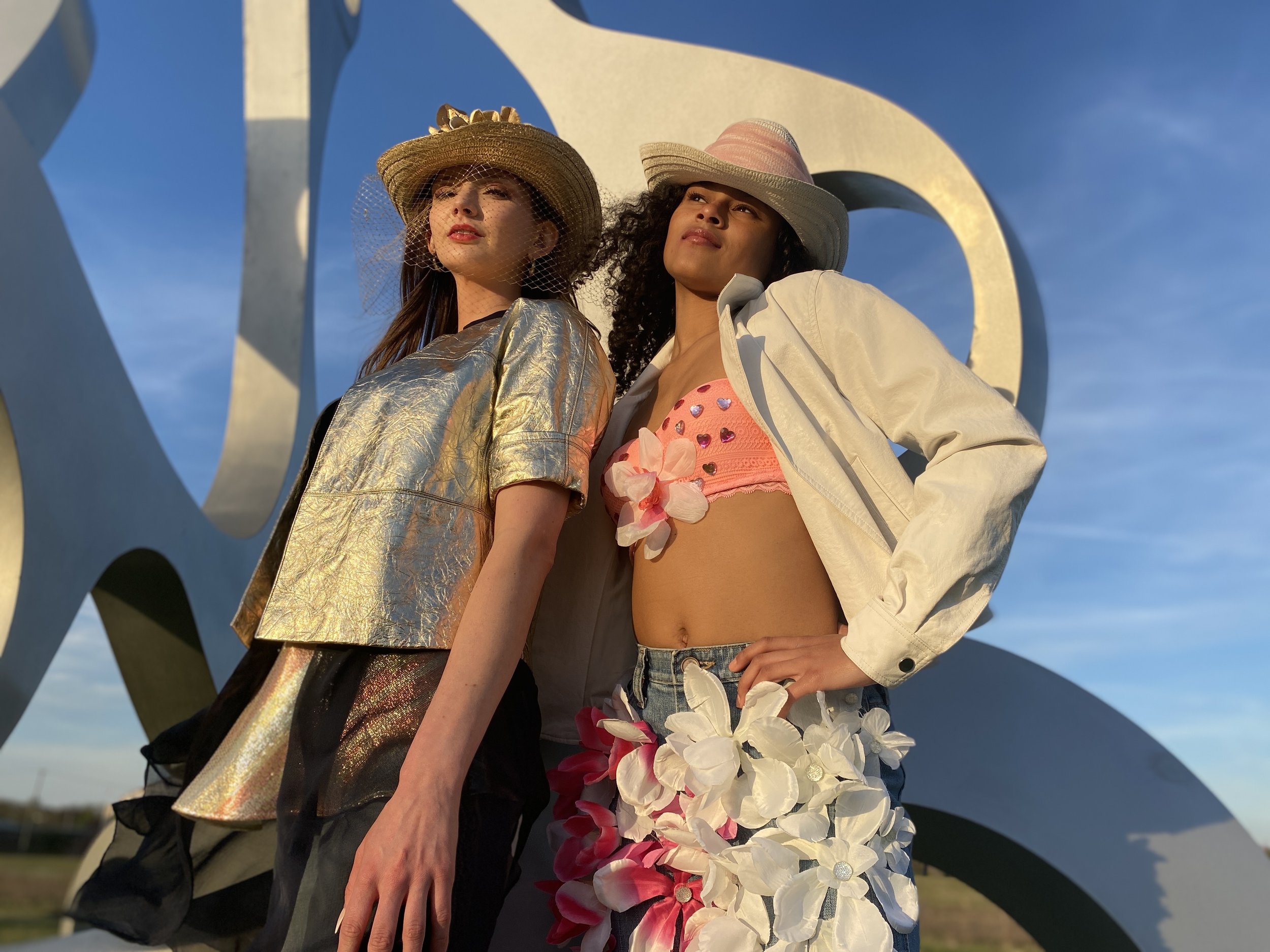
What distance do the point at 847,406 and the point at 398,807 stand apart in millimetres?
983

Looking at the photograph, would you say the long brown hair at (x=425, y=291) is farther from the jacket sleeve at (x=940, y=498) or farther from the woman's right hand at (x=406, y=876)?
the woman's right hand at (x=406, y=876)

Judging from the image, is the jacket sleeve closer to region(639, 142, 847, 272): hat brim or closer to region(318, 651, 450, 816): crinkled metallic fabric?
region(639, 142, 847, 272): hat brim

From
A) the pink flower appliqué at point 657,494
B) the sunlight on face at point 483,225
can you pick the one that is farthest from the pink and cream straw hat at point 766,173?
the pink flower appliqué at point 657,494

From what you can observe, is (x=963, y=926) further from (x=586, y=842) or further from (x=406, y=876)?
(x=406, y=876)

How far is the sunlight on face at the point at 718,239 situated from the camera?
2070 mm

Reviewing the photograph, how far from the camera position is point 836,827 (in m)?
1.47

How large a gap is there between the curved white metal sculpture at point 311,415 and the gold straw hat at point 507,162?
1371 mm

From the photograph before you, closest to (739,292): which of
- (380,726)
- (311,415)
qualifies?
(380,726)

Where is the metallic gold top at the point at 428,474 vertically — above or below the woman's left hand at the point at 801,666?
above

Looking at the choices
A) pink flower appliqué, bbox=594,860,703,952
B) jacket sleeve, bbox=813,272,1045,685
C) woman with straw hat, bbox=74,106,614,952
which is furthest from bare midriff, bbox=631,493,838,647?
pink flower appliqué, bbox=594,860,703,952

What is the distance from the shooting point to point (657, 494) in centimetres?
181

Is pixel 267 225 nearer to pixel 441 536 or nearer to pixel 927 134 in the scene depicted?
pixel 927 134

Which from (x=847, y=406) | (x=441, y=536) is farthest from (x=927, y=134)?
(x=441, y=536)

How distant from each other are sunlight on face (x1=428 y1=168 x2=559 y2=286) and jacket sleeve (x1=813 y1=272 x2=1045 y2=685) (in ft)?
2.36
